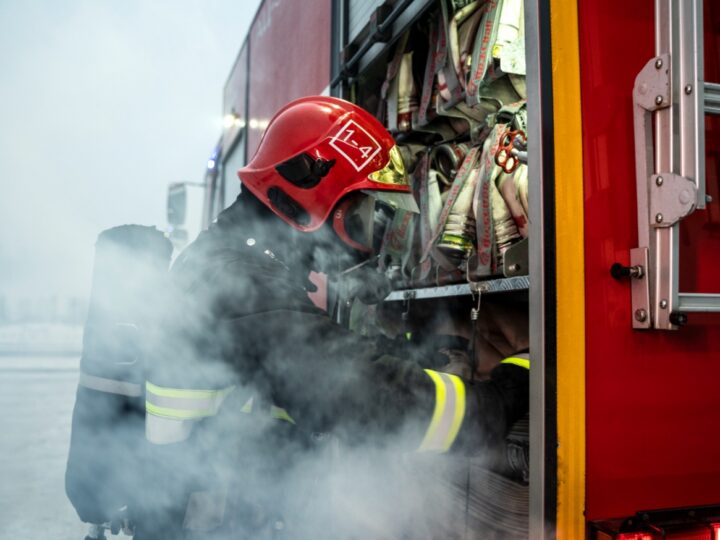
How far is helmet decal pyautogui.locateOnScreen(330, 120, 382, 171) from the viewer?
6.15 feet

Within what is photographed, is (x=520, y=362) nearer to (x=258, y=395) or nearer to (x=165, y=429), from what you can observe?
(x=258, y=395)

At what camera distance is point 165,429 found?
154cm

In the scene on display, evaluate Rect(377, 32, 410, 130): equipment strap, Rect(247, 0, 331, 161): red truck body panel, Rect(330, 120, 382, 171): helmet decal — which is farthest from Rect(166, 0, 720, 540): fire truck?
Rect(247, 0, 331, 161): red truck body panel

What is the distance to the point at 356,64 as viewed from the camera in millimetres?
2771

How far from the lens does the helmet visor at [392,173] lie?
6.29ft

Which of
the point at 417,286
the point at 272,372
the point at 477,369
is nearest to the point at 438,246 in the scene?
the point at 417,286

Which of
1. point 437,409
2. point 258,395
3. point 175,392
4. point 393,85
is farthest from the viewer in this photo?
point 393,85

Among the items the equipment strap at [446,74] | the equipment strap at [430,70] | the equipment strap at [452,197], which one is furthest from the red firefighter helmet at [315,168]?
the equipment strap at [430,70]

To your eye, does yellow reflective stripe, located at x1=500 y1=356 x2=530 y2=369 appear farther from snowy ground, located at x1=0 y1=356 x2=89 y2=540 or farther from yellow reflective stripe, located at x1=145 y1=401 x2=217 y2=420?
snowy ground, located at x1=0 y1=356 x2=89 y2=540

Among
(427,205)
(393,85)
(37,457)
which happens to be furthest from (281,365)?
(37,457)

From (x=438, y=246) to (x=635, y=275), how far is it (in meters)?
1.06

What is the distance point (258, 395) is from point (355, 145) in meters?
0.85

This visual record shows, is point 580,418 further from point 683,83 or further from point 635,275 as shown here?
point 683,83

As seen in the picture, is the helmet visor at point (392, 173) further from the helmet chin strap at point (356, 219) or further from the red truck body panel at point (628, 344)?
the red truck body panel at point (628, 344)
